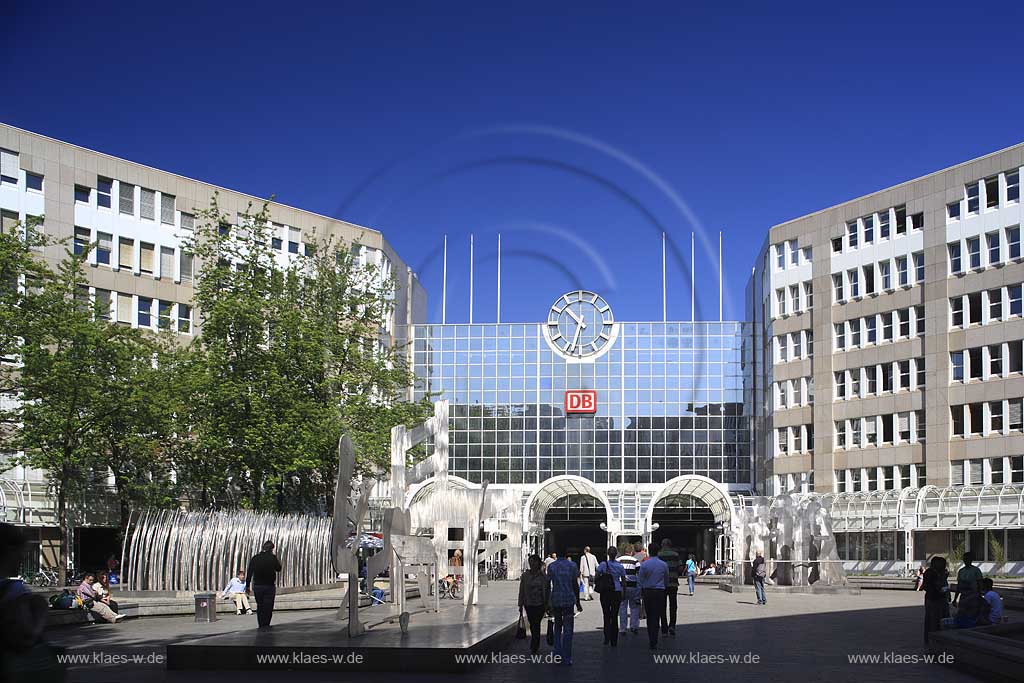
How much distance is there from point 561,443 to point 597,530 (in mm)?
9698

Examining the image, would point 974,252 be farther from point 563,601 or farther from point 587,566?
point 563,601

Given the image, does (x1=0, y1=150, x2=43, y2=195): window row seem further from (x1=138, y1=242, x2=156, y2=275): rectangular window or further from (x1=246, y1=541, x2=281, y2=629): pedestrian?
(x1=246, y1=541, x2=281, y2=629): pedestrian

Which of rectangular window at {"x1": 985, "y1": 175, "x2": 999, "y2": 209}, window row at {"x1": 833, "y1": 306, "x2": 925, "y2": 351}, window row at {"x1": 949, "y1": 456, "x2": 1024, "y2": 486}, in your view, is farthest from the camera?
window row at {"x1": 833, "y1": 306, "x2": 925, "y2": 351}

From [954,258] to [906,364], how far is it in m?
6.90

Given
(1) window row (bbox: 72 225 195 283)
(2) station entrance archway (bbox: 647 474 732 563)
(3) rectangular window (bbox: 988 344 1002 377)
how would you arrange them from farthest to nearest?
(2) station entrance archway (bbox: 647 474 732 563), (3) rectangular window (bbox: 988 344 1002 377), (1) window row (bbox: 72 225 195 283)

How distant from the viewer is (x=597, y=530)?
96688 mm

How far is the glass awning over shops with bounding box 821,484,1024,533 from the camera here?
5800 cm

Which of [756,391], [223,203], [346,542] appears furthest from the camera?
[756,391]

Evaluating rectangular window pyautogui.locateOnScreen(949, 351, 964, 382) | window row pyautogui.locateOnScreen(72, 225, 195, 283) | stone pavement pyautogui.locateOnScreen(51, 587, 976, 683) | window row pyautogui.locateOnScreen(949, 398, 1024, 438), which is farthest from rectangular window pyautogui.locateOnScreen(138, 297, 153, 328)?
window row pyautogui.locateOnScreen(949, 398, 1024, 438)

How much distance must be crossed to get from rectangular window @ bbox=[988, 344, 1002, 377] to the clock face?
101 ft

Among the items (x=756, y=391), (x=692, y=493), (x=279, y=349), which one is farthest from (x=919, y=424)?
(x=279, y=349)

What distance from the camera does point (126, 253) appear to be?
67.2 metres

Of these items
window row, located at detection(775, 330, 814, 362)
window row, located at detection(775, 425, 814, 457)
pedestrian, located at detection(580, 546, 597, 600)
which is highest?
window row, located at detection(775, 330, 814, 362)

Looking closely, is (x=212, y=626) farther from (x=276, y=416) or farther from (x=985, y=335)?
(x=985, y=335)
